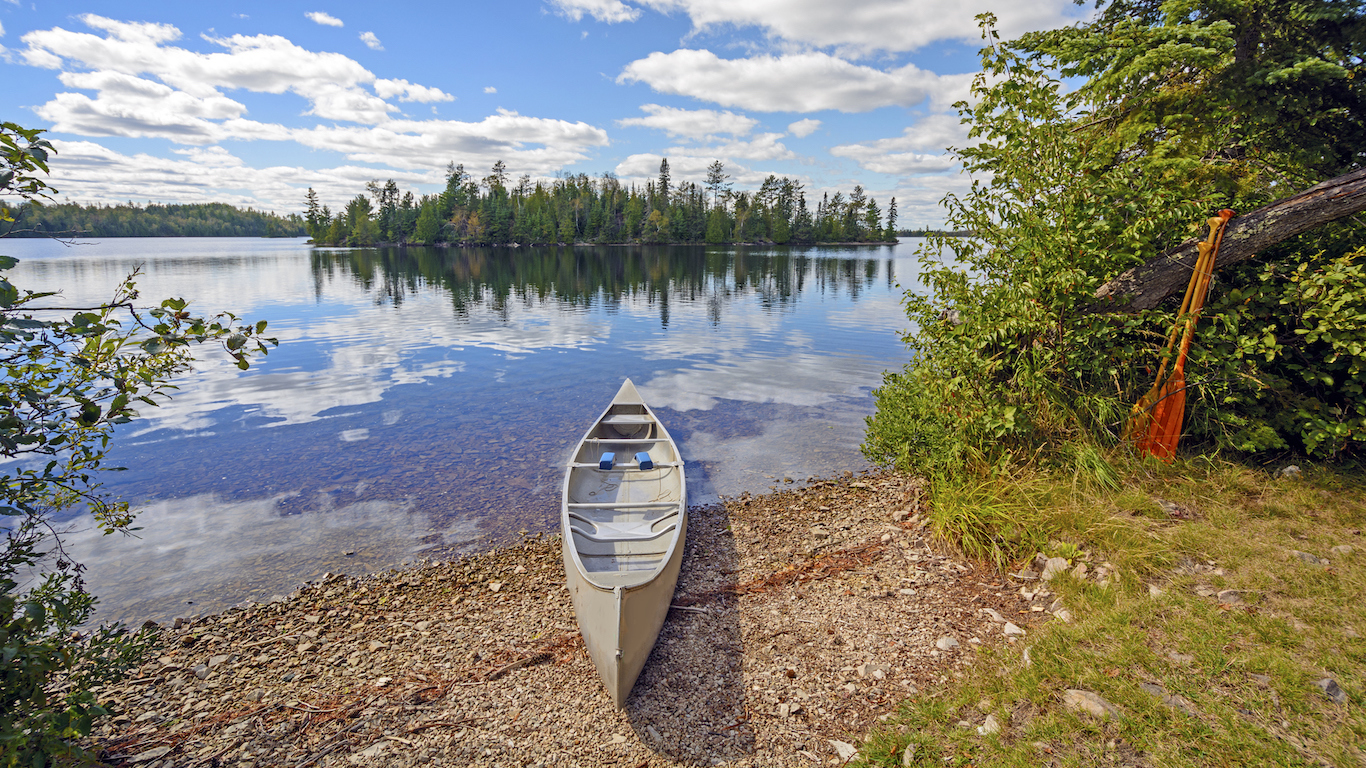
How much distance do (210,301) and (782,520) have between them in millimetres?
40584

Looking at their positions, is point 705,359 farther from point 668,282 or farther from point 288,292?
point 288,292

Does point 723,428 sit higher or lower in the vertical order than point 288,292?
lower

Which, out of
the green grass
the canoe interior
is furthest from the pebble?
the canoe interior

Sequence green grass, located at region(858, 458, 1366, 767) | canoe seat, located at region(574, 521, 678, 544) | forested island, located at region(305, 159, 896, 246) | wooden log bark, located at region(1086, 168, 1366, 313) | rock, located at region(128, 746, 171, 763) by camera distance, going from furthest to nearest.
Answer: forested island, located at region(305, 159, 896, 246), canoe seat, located at region(574, 521, 678, 544), wooden log bark, located at region(1086, 168, 1366, 313), rock, located at region(128, 746, 171, 763), green grass, located at region(858, 458, 1366, 767)

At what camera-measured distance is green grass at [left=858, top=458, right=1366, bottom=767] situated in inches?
168

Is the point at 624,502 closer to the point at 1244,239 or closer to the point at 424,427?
the point at 424,427

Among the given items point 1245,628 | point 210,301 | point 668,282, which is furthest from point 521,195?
point 1245,628

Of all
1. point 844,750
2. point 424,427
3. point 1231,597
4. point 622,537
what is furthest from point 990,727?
point 424,427

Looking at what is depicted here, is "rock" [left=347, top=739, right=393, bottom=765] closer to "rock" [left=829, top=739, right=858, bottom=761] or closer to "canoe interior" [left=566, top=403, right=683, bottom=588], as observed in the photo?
"canoe interior" [left=566, top=403, right=683, bottom=588]

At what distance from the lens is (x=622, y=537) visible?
834 cm

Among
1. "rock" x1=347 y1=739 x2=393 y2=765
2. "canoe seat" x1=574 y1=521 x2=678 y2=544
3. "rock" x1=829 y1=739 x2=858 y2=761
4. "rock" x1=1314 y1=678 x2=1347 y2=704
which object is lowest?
"rock" x1=347 y1=739 x2=393 y2=765

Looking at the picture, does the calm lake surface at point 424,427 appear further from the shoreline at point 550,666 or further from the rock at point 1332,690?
the rock at point 1332,690

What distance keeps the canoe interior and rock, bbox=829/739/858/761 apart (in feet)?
7.61

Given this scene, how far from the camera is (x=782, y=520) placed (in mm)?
10094
